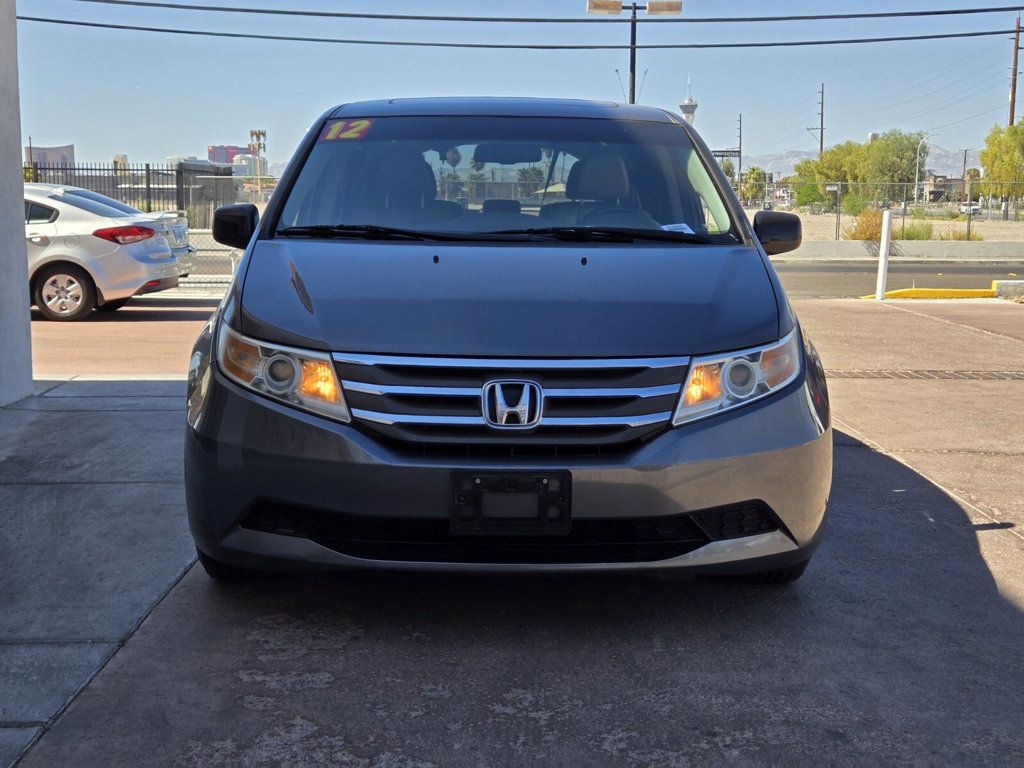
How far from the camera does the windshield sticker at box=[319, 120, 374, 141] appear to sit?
185 inches

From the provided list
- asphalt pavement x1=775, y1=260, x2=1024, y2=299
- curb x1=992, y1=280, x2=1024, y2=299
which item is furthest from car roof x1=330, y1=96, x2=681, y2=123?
asphalt pavement x1=775, y1=260, x2=1024, y2=299

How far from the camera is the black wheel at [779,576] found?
3.81m

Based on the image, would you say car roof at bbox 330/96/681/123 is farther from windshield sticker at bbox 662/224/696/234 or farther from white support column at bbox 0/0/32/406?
white support column at bbox 0/0/32/406

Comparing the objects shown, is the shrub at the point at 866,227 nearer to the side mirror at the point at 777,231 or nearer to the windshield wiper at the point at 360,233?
the side mirror at the point at 777,231

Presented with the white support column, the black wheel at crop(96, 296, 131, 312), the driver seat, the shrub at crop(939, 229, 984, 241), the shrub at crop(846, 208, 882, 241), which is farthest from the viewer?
the shrub at crop(939, 229, 984, 241)

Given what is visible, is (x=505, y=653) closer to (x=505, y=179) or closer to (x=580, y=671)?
(x=580, y=671)

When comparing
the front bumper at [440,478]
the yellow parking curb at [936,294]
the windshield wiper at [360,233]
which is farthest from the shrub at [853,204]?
the front bumper at [440,478]

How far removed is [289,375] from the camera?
3.34 m

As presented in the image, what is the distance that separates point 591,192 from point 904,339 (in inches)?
280

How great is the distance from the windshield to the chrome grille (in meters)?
1.07

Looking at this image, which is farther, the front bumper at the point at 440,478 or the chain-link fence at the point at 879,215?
the chain-link fence at the point at 879,215

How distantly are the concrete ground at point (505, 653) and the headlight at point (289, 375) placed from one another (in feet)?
2.39

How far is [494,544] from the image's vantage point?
10.8 ft

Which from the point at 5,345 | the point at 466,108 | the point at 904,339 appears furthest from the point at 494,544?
the point at 904,339
